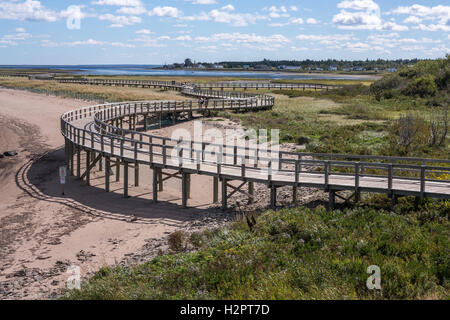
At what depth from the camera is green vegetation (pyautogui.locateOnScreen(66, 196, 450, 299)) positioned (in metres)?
8.55

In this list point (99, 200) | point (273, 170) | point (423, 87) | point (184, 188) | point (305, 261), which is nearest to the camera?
point (305, 261)

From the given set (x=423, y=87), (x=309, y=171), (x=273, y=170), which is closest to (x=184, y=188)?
(x=273, y=170)

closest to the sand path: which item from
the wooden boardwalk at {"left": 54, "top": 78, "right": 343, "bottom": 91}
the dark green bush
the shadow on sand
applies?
the shadow on sand

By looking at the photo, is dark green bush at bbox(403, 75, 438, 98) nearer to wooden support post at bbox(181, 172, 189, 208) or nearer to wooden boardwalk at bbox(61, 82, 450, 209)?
wooden boardwalk at bbox(61, 82, 450, 209)

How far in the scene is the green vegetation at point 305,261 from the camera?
28.1 ft

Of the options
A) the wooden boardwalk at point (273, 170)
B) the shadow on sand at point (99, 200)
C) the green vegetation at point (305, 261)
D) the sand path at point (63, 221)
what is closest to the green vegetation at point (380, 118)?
the wooden boardwalk at point (273, 170)

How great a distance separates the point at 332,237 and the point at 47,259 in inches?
→ 315

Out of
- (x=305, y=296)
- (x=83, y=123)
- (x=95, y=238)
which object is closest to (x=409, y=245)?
(x=305, y=296)

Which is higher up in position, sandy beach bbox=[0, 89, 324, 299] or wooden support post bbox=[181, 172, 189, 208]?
wooden support post bbox=[181, 172, 189, 208]

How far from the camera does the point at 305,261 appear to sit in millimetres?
9969

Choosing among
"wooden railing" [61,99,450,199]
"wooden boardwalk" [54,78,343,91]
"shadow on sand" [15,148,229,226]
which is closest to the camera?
"wooden railing" [61,99,450,199]

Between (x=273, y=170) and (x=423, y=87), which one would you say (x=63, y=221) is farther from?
(x=423, y=87)
